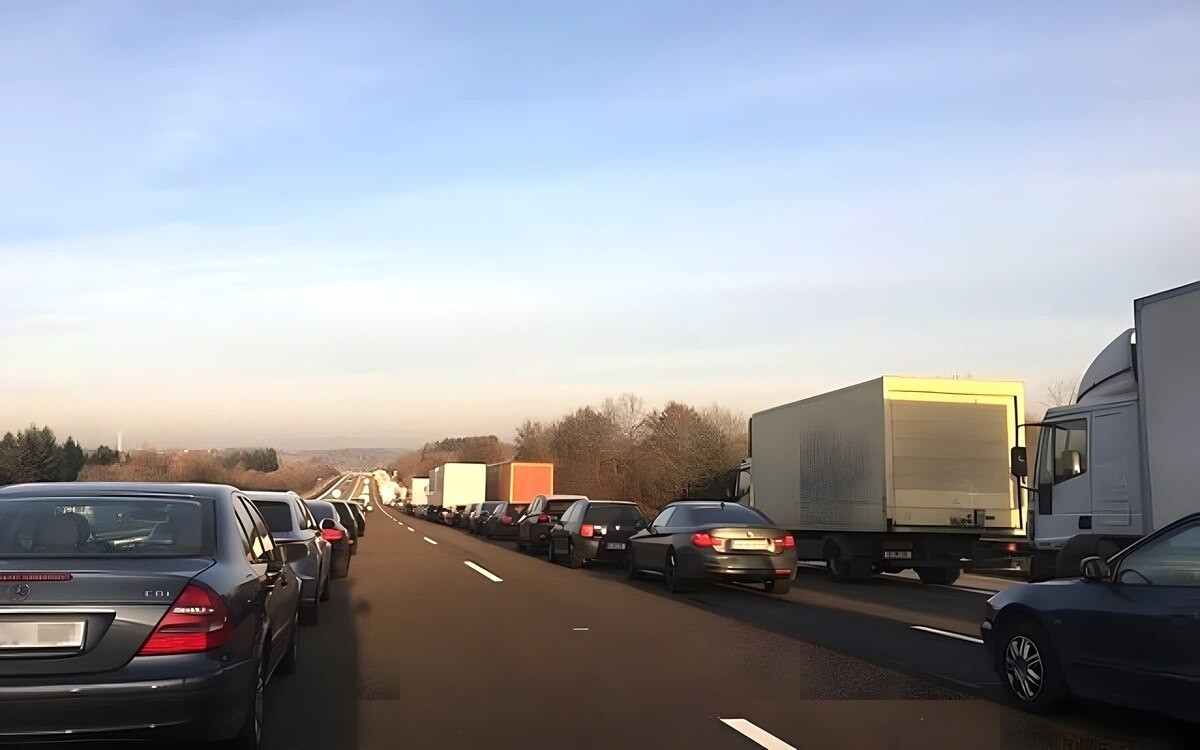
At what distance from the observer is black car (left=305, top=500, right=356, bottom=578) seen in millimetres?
16478

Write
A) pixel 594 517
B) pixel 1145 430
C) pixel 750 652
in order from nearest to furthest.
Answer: pixel 750 652 < pixel 1145 430 < pixel 594 517

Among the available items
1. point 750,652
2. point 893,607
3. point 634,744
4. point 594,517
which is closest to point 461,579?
point 594,517

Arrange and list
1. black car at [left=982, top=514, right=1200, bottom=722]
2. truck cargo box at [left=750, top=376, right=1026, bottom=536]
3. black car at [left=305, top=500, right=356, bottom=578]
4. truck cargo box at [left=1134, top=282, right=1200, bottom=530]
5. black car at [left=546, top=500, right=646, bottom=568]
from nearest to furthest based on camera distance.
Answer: black car at [left=982, top=514, right=1200, bottom=722]
truck cargo box at [left=1134, top=282, right=1200, bottom=530]
black car at [left=305, top=500, right=356, bottom=578]
truck cargo box at [left=750, top=376, right=1026, bottom=536]
black car at [left=546, top=500, right=646, bottom=568]

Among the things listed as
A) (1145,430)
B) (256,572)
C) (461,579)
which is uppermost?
(1145,430)

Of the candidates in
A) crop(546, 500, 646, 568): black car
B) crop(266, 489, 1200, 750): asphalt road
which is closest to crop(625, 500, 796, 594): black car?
crop(266, 489, 1200, 750): asphalt road

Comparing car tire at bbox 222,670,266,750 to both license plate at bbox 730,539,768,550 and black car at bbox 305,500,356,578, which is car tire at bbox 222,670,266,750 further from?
license plate at bbox 730,539,768,550

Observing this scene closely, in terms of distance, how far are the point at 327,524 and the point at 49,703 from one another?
439 inches

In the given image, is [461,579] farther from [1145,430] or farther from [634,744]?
[634,744]

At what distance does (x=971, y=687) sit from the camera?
8539mm

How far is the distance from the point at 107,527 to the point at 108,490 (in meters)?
0.49

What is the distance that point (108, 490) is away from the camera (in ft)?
21.0

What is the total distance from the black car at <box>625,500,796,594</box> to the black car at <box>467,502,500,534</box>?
82.6 feet

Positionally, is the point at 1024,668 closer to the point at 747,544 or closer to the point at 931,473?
the point at 747,544

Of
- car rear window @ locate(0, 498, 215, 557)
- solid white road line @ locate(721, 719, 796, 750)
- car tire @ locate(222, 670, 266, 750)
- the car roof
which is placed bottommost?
solid white road line @ locate(721, 719, 796, 750)
